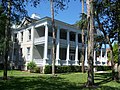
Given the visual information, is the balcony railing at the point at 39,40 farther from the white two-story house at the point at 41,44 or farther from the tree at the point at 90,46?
the tree at the point at 90,46

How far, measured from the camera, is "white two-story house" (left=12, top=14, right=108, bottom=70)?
29681mm

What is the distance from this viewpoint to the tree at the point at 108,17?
56.9 ft

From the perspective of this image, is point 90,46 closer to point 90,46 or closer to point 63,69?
point 90,46

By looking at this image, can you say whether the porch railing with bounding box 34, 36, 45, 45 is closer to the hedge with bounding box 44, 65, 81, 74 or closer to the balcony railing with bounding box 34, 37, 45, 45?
the balcony railing with bounding box 34, 37, 45, 45

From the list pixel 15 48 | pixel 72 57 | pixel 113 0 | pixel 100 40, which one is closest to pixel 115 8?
pixel 113 0

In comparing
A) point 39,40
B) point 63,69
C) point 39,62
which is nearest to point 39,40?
point 39,40

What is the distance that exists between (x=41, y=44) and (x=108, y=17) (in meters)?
14.2

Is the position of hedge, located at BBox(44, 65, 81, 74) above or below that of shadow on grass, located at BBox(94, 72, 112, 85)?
above

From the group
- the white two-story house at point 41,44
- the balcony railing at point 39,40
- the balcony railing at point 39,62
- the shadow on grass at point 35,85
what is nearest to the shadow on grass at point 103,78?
the shadow on grass at point 35,85

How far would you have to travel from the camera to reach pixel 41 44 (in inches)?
1216

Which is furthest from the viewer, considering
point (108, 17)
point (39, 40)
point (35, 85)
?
point (39, 40)

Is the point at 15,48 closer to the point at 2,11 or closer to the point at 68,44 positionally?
the point at 68,44

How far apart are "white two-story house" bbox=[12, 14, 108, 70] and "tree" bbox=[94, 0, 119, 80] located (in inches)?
449

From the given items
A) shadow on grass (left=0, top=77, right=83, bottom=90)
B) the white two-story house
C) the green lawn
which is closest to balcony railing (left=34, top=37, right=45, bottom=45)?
the white two-story house
